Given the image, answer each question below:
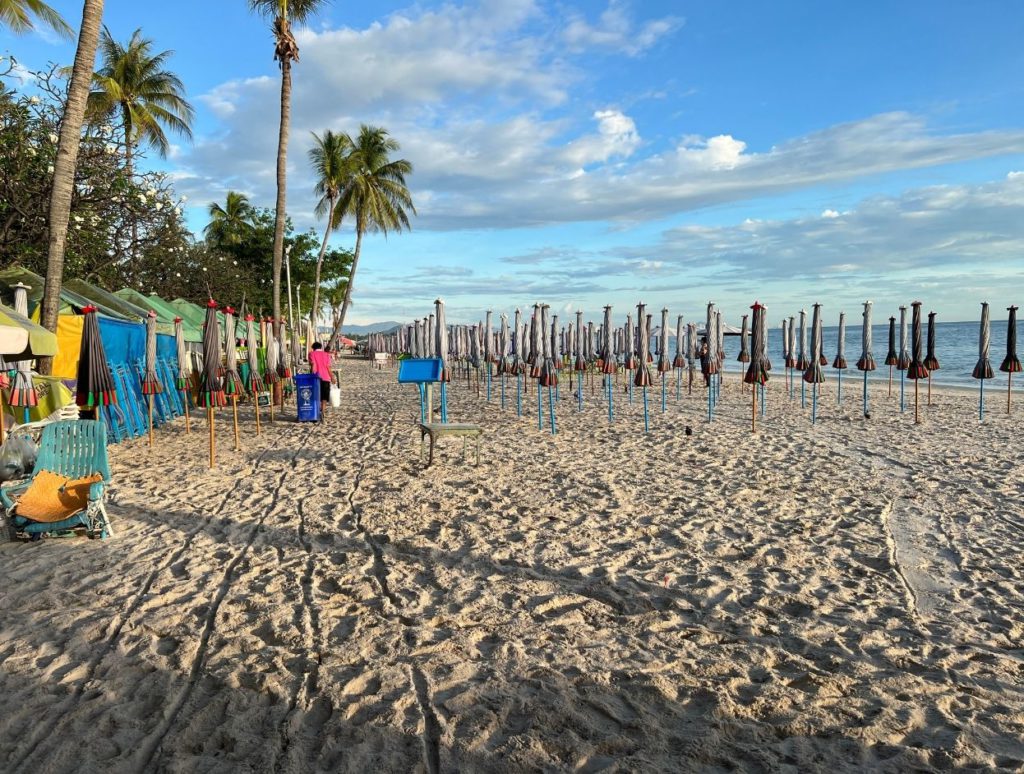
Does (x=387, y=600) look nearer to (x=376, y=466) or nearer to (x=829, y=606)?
(x=829, y=606)

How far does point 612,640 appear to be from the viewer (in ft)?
13.3

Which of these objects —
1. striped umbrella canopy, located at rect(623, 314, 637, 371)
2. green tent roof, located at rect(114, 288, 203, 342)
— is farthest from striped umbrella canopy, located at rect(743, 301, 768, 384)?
green tent roof, located at rect(114, 288, 203, 342)

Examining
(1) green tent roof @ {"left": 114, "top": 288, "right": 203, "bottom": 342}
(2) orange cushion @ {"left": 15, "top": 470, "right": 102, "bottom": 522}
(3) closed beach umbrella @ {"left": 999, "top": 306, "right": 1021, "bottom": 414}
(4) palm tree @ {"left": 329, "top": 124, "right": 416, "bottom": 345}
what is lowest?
(2) orange cushion @ {"left": 15, "top": 470, "right": 102, "bottom": 522}

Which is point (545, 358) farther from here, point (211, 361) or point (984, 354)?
point (984, 354)

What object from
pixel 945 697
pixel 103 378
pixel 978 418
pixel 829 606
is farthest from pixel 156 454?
pixel 978 418

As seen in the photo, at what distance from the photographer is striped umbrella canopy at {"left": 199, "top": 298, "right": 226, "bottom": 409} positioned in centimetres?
898

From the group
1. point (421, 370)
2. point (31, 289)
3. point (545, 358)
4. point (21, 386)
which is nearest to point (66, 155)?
point (31, 289)

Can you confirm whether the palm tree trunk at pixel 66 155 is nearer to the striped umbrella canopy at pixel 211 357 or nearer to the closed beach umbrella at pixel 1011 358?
the striped umbrella canopy at pixel 211 357

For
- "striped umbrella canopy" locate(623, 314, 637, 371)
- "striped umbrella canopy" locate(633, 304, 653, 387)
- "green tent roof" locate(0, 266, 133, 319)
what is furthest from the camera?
"striped umbrella canopy" locate(623, 314, 637, 371)

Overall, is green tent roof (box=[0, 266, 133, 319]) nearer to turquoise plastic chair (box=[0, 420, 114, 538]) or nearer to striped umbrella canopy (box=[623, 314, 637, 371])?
turquoise plastic chair (box=[0, 420, 114, 538])

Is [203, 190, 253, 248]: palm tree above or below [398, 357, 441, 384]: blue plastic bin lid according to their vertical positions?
above

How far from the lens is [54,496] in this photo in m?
6.14

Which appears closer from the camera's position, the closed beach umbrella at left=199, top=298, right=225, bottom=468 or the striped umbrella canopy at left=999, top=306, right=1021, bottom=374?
the closed beach umbrella at left=199, top=298, right=225, bottom=468

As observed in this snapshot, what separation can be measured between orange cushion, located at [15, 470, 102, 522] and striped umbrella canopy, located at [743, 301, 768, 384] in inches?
406
